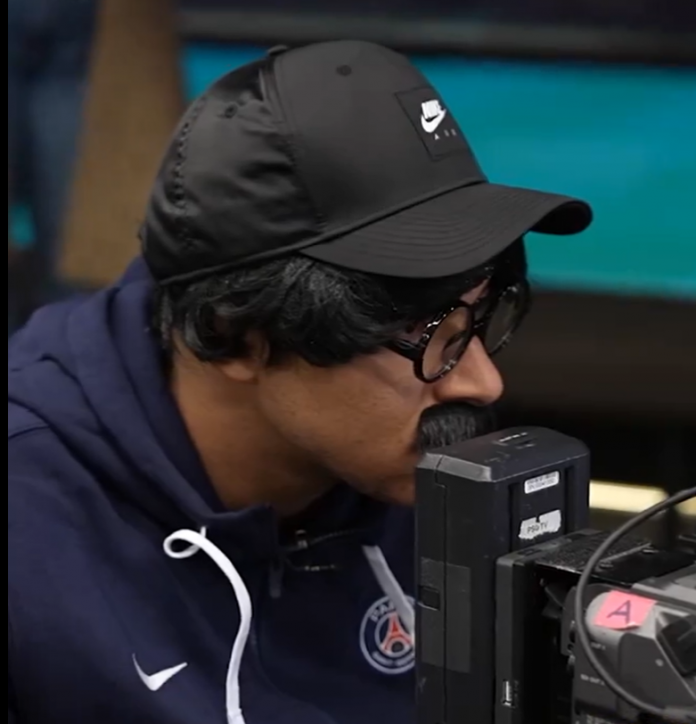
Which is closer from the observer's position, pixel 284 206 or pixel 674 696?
pixel 674 696

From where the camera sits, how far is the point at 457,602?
108 cm

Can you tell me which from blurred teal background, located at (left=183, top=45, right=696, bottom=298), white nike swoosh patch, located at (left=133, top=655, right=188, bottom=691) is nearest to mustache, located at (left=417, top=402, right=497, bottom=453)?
white nike swoosh patch, located at (left=133, top=655, right=188, bottom=691)

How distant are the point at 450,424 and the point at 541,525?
1.21 feet

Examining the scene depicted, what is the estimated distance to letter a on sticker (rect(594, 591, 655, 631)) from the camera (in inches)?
37.5

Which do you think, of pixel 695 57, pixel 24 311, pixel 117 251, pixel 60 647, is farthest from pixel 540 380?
pixel 60 647

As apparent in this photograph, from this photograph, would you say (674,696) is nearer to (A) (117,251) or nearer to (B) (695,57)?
(B) (695,57)

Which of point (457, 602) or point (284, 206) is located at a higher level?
point (284, 206)

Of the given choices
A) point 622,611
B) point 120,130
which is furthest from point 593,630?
point 120,130

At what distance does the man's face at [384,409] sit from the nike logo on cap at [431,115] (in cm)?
20

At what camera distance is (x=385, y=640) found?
5.60 feet

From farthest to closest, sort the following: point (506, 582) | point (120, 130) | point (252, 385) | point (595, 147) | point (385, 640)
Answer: point (120, 130), point (595, 147), point (385, 640), point (252, 385), point (506, 582)

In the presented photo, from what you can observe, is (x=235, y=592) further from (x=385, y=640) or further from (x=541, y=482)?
(x=541, y=482)

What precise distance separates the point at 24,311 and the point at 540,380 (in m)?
1.14

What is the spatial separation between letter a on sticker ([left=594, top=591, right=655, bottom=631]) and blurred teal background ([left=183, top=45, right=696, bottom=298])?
1.74 m
